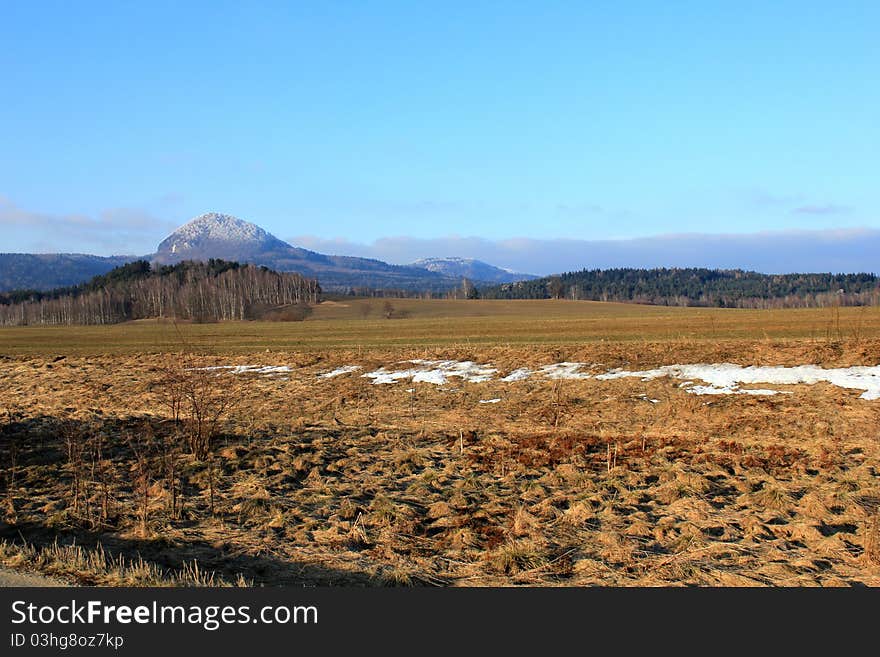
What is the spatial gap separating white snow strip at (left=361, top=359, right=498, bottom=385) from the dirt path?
15.5m

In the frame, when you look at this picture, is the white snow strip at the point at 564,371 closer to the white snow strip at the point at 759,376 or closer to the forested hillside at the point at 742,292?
the white snow strip at the point at 759,376

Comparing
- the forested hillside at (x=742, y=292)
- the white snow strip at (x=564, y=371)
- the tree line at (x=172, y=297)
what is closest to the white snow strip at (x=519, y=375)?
the white snow strip at (x=564, y=371)

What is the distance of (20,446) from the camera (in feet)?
47.4

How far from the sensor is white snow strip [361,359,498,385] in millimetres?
21766

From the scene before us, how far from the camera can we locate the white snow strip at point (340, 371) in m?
23.7

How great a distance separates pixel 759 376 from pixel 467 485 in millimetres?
10767

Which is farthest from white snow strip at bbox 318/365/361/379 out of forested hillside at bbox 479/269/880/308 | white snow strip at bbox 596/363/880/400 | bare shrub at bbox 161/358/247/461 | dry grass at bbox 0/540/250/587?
forested hillside at bbox 479/269/880/308

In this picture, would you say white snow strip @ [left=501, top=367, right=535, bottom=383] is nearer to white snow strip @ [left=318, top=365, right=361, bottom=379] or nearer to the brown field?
the brown field

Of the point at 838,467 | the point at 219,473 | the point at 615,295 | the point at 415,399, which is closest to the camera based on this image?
the point at 838,467

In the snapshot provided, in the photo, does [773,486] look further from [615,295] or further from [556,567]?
[615,295]

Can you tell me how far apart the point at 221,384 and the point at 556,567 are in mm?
17732

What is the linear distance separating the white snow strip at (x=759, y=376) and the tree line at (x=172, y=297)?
101 meters

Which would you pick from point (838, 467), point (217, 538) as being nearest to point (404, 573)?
point (217, 538)

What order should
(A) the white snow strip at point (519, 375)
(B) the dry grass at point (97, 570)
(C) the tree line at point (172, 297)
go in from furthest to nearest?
(C) the tree line at point (172, 297), (A) the white snow strip at point (519, 375), (B) the dry grass at point (97, 570)
